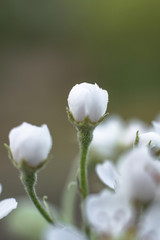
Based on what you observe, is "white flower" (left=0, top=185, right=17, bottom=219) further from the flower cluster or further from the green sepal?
the green sepal

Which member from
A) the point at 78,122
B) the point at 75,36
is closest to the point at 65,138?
the point at 75,36

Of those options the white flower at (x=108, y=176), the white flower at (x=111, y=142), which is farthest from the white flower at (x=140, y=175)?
the white flower at (x=111, y=142)

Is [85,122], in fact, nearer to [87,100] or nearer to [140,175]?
[87,100]

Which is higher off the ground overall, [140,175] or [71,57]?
[140,175]

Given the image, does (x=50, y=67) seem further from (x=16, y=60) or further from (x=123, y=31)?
(x=123, y=31)

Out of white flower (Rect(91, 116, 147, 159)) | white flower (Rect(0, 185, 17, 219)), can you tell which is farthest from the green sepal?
white flower (Rect(91, 116, 147, 159))

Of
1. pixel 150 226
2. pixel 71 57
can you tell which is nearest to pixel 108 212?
pixel 150 226
